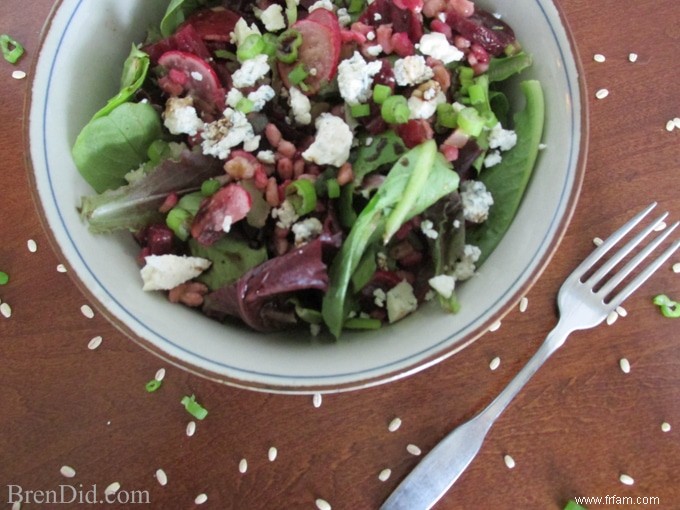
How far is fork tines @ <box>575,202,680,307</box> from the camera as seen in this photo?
158 cm

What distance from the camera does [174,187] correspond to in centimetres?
135

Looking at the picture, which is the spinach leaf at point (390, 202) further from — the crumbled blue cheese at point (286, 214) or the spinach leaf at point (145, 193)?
the spinach leaf at point (145, 193)

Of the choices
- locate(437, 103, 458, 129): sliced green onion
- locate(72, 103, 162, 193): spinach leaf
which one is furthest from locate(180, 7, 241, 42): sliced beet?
locate(437, 103, 458, 129): sliced green onion

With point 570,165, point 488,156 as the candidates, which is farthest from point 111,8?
point 570,165

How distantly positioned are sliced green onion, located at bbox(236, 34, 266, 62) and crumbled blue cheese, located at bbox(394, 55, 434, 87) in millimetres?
315

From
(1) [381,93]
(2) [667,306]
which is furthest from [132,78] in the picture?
(2) [667,306]

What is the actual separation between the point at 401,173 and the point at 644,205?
2.66 feet

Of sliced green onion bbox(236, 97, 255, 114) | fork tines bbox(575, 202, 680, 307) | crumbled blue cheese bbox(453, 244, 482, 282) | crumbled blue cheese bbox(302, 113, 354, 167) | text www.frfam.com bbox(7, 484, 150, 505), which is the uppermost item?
sliced green onion bbox(236, 97, 255, 114)

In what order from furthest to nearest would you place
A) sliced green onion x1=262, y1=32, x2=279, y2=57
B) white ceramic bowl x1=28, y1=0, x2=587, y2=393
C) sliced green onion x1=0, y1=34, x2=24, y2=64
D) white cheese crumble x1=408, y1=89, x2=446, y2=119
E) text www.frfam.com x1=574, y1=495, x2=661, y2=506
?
sliced green onion x1=0, y1=34, x2=24, y2=64 → text www.frfam.com x1=574, y1=495, x2=661, y2=506 → sliced green onion x1=262, y1=32, x2=279, y2=57 → white cheese crumble x1=408, y1=89, x2=446, y2=119 → white ceramic bowl x1=28, y1=0, x2=587, y2=393

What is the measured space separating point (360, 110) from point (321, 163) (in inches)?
5.9

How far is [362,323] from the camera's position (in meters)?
1.34

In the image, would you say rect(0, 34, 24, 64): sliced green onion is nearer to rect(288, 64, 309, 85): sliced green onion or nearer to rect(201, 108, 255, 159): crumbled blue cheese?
rect(201, 108, 255, 159): crumbled blue cheese

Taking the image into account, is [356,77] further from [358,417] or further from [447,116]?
[358,417]

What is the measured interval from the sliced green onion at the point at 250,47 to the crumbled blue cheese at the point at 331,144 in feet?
0.79
